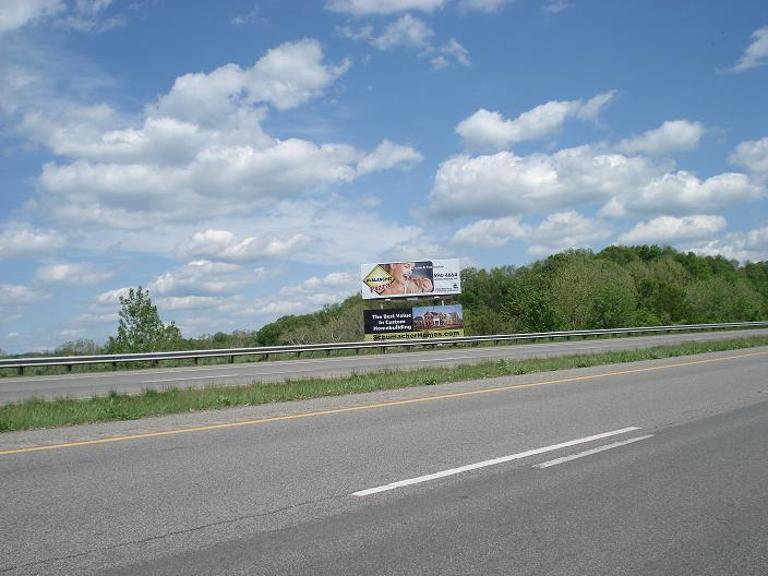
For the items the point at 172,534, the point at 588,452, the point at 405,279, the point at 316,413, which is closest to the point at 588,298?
the point at 405,279

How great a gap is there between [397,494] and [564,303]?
263 ft

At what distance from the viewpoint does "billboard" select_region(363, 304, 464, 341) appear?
175 ft

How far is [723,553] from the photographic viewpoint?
514 centimetres

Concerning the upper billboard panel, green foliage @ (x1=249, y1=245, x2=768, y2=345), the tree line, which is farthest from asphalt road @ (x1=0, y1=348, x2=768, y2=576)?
green foliage @ (x1=249, y1=245, x2=768, y2=345)

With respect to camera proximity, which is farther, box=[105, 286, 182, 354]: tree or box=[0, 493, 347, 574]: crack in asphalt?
box=[105, 286, 182, 354]: tree

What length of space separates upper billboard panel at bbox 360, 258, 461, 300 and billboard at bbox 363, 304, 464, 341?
15.5ft

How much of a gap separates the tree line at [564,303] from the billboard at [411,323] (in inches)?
624

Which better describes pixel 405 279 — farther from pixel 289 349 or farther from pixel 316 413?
pixel 316 413

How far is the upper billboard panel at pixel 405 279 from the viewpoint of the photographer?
195 feet

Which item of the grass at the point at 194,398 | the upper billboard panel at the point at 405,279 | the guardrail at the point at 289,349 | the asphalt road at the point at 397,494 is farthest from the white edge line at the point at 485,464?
the upper billboard panel at the point at 405,279

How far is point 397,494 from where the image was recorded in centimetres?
670

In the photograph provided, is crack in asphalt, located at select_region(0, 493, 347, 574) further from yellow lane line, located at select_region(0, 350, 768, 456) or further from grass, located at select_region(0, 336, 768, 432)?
grass, located at select_region(0, 336, 768, 432)

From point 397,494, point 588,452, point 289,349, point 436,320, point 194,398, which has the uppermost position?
point 436,320

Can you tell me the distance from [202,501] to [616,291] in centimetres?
7687
